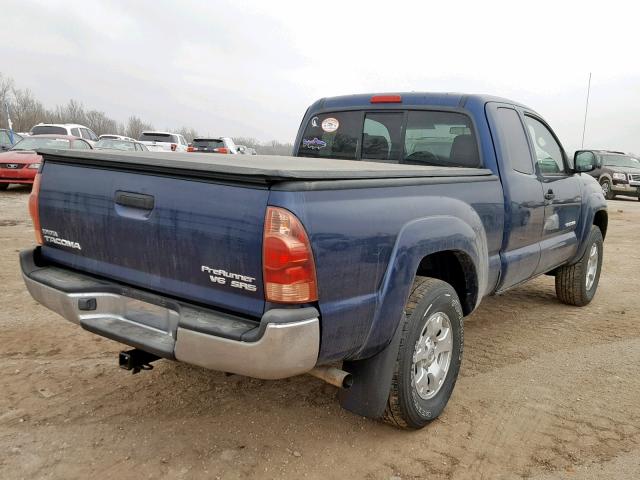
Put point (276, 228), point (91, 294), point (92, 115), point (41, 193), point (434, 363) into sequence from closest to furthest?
point (276, 228)
point (91, 294)
point (41, 193)
point (434, 363)
point (92, 115)

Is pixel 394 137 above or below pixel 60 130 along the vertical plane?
above

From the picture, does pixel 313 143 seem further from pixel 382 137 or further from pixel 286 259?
pixel 286 259

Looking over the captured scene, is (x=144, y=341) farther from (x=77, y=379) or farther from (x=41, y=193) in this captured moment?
(x=77, y=379)

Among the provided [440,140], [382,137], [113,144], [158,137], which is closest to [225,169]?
[440,140]

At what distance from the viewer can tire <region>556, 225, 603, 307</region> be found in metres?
5.36

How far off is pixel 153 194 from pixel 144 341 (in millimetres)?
658

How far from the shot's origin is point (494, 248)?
3596mm

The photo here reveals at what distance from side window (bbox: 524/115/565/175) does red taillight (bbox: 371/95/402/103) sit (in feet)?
3.51

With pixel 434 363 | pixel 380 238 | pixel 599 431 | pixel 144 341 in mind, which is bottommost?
pixel 599 431

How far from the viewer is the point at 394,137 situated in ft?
13.9

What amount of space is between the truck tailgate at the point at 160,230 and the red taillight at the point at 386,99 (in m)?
2.35

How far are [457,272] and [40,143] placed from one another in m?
14.1

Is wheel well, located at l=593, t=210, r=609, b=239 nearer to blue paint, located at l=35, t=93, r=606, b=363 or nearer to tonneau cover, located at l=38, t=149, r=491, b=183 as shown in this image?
blue paint, located at l=35, t=93, r=606, b=363

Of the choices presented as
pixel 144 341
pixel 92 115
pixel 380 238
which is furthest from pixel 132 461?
pixel 92 115
